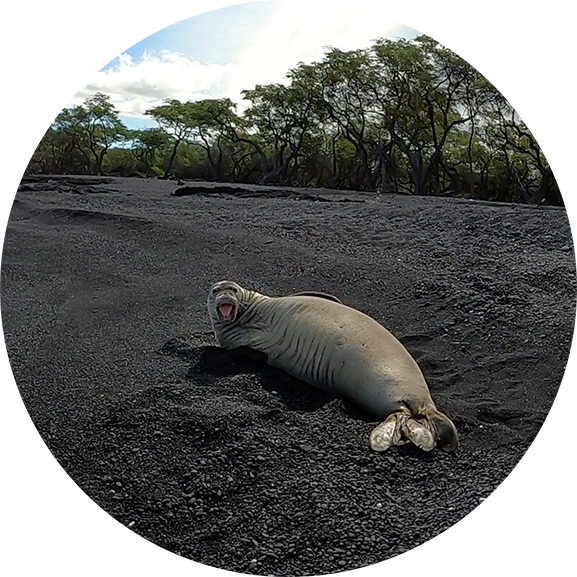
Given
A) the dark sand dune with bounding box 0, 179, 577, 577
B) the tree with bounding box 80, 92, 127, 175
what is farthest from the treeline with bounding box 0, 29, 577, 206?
the dark sand dune with bounding box 0, 179, 577, 577

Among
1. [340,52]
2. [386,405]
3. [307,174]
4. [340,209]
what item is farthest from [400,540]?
[307,174]

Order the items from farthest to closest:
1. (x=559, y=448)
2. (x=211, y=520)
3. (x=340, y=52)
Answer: (x=340, y=52) < (x=559, y=448) < (x=211, y=520)

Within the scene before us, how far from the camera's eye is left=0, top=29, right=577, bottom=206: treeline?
95.7 feet

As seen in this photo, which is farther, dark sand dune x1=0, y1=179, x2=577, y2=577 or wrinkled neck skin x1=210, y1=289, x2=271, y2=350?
wrinkled neck skin x1=210, y1=289, x2=271, y2=350

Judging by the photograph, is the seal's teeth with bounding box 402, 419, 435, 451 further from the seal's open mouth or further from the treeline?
the treeline

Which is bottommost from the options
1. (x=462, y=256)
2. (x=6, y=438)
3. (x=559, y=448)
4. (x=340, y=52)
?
(x=6, y=438)

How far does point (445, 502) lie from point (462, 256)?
516cm

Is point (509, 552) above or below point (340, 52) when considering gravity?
below

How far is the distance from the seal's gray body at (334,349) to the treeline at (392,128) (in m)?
24.0

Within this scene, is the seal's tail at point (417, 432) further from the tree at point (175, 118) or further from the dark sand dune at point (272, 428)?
the tree at point (175, 118)

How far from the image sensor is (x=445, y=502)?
3.60 meters

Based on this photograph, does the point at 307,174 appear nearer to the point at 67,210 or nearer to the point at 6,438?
the point at 67,210

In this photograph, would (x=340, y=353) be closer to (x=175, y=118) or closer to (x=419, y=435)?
(x=419, y=435)

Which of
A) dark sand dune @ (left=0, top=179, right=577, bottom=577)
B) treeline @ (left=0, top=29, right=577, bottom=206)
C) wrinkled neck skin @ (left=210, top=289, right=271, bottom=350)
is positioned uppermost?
treeline @ (left=0, top=29, right=577, bottom=206)
